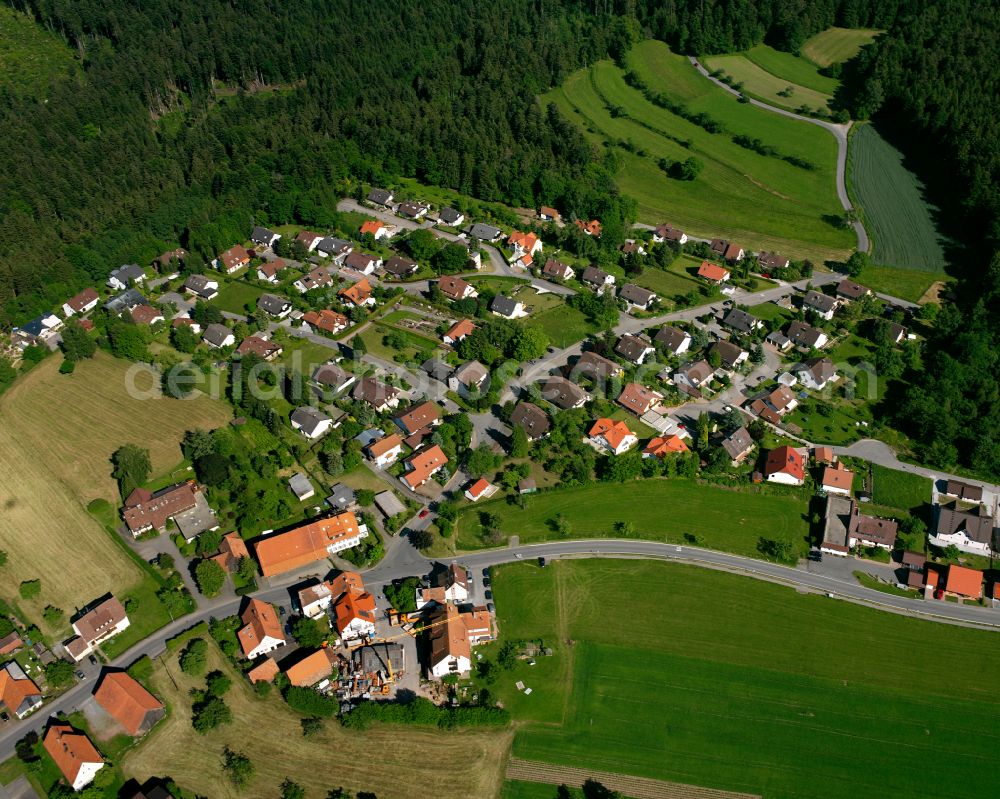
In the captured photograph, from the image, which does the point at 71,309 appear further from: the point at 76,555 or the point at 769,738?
the point at 769,738

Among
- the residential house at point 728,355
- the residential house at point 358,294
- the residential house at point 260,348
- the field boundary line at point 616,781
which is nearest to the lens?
the field boundary line at point 616,781

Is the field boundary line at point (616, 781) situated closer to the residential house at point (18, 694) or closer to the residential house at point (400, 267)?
the residential house at point (18, 694)

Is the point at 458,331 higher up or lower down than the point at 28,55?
lower down

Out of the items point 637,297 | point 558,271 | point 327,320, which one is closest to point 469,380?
point 327,320

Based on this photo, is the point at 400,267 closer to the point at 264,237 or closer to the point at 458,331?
the point at 458,331

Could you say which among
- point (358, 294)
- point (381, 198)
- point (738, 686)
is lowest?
point (738, 686)

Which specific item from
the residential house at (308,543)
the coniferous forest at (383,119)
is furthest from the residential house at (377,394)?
the coniferous forest at (383,119)
